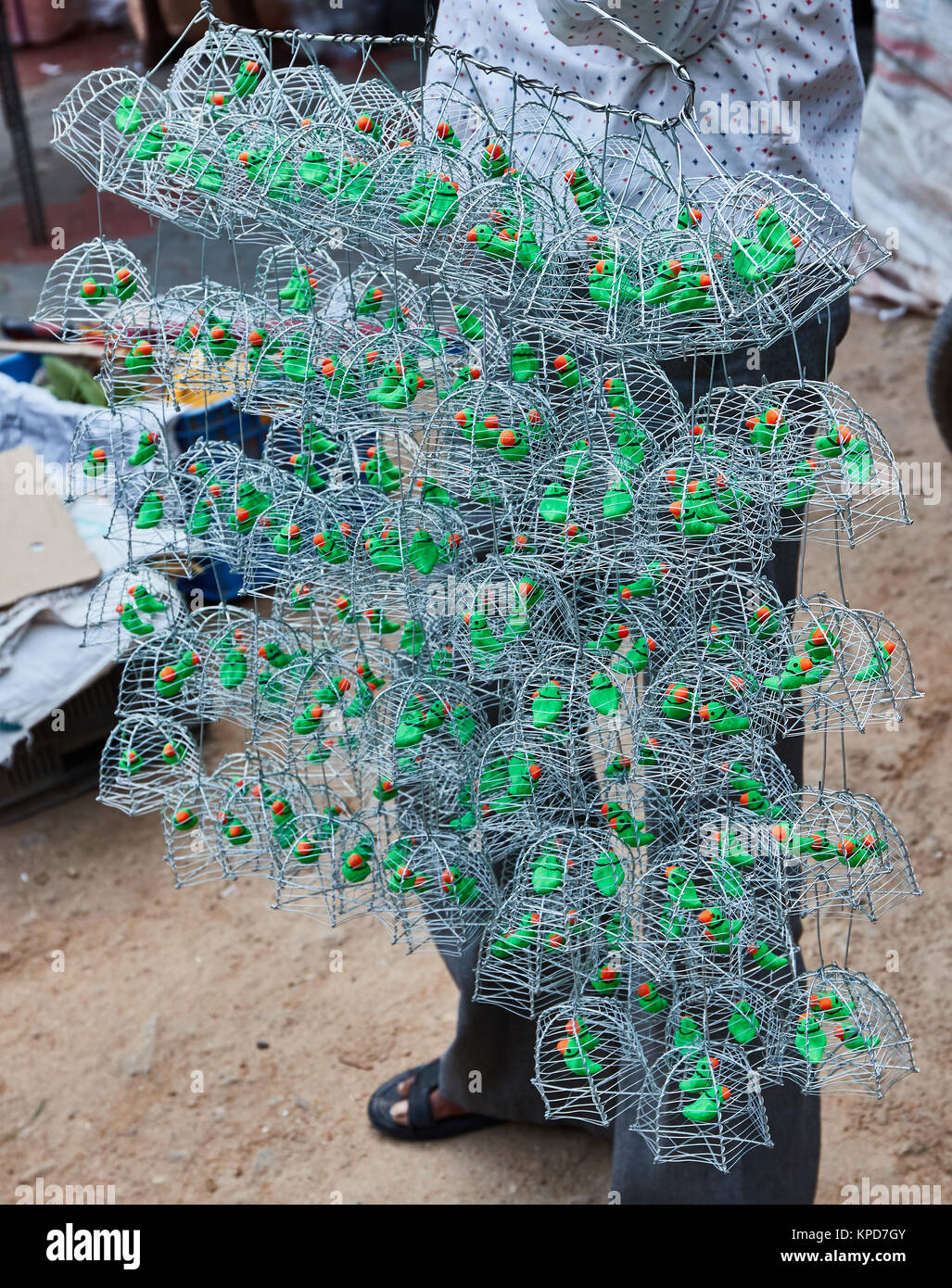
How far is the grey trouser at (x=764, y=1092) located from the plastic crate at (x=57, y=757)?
1080 mm

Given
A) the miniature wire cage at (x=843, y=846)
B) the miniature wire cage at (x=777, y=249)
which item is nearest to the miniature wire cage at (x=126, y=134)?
the miniature wire cage at (x=777, y=249)

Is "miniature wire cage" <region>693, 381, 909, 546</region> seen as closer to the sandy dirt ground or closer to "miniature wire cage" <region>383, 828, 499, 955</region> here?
"miniature wire cage" <region>383, 828, 499, 955</region>

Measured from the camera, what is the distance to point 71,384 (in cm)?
297

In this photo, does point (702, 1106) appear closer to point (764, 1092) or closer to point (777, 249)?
point (764, 1092)

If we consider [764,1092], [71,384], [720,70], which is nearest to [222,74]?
[720,70]

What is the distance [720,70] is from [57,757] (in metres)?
1.91

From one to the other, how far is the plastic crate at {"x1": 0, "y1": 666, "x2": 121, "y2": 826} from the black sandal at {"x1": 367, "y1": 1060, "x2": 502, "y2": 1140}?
0.99 meters

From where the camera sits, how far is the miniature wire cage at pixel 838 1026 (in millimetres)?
1256

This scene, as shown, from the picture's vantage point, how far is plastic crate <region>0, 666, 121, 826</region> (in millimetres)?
2512

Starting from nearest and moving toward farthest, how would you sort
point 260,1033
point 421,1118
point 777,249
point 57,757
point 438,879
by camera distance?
point 777,249 < point 438,879 < point 421,1118 < point 260,1033 < point 57,757

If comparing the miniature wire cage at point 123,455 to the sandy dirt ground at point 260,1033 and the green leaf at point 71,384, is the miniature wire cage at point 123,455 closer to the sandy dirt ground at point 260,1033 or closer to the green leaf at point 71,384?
the sandy dirt ground at point 260,1033

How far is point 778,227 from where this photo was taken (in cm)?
105

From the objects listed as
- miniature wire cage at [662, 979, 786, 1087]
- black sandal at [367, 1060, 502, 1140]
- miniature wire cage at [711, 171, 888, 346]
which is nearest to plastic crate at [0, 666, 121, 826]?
black sandal at [367, 1060, 502, 1140]
